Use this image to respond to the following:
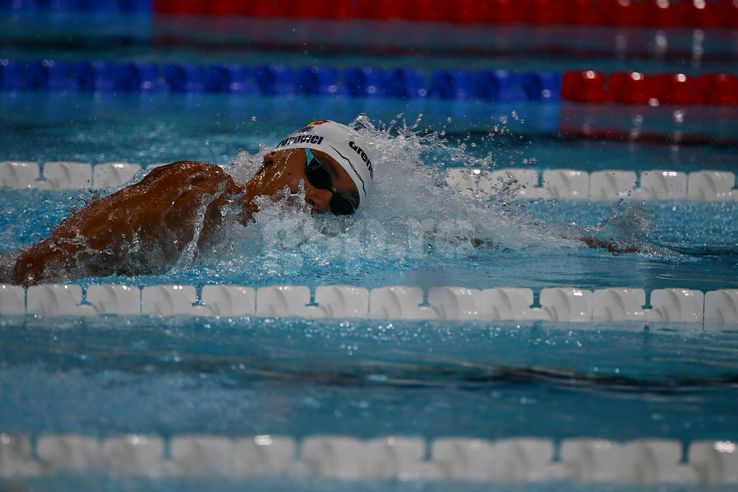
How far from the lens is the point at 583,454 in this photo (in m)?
2.12

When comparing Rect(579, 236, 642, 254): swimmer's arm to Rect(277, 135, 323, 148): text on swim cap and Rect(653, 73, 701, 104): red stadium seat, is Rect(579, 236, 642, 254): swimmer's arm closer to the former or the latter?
Rect(277, 135, 323, 148): text on swim cap

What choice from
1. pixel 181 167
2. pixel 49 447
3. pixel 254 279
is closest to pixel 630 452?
pixel 49 447

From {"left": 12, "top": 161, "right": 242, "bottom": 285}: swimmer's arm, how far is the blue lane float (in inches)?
125

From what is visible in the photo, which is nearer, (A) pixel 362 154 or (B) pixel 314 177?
(B) pixel 314 177

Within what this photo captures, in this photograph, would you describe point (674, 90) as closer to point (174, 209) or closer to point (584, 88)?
point (584, 88)

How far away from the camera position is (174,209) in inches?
121

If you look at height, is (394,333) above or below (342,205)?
below

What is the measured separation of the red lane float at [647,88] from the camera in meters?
6.36

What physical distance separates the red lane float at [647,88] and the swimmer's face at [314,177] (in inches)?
129

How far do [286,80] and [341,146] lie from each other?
2.97 m

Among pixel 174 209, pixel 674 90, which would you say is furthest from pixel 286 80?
pixel 174 209

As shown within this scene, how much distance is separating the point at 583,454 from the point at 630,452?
0.30 ft

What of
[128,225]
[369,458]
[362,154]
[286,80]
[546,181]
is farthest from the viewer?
[286,80]

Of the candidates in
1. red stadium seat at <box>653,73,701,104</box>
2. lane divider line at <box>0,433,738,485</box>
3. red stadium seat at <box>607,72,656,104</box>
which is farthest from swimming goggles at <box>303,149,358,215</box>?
red stadium seat at <box>653,73,701,104</box>
